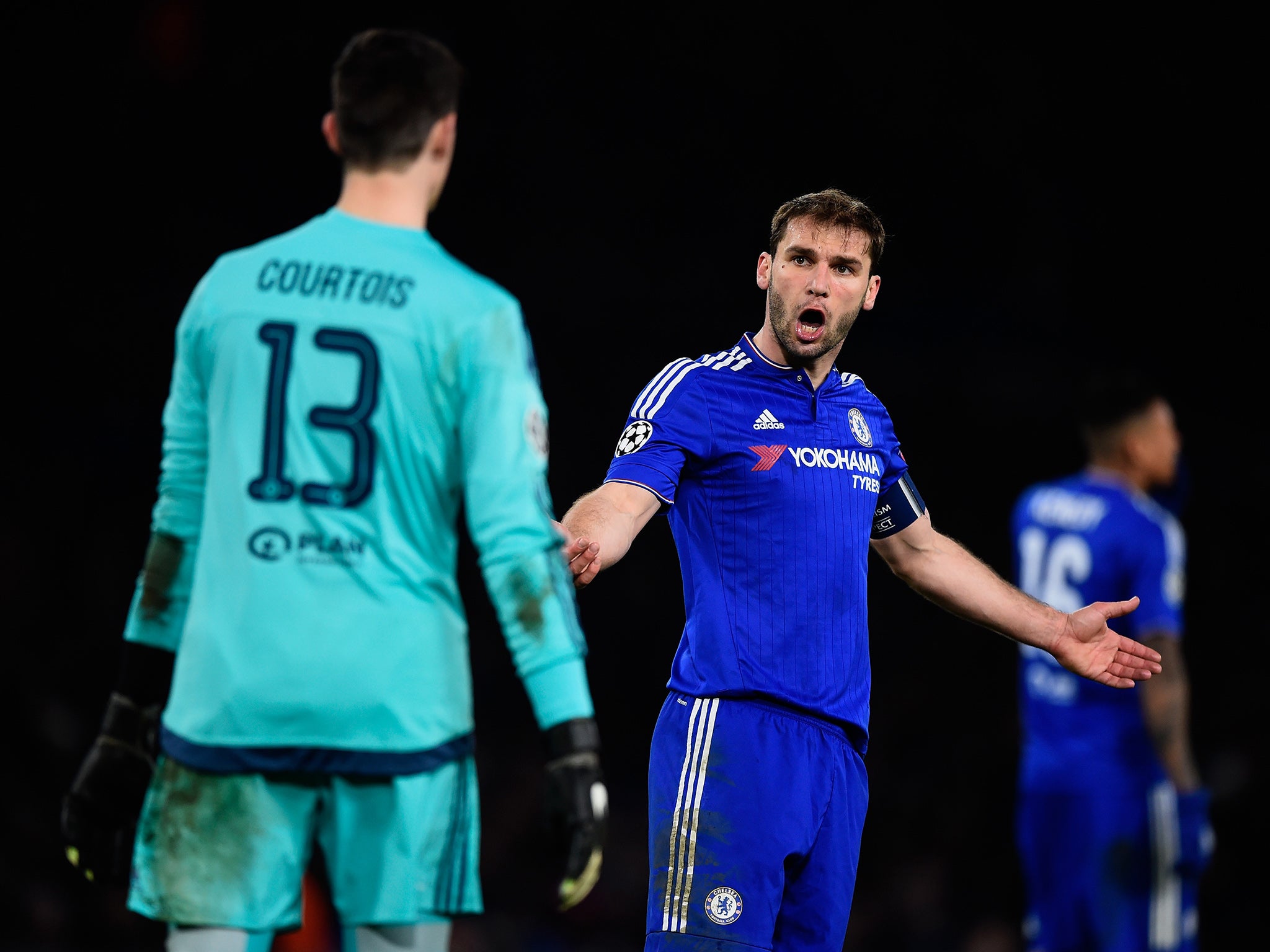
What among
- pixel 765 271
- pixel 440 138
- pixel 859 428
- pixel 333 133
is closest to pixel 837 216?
pixel 765 271

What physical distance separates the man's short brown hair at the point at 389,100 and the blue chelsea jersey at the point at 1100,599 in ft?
14.5

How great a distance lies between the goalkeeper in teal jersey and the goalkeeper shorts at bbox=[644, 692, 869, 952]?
3.60 feet

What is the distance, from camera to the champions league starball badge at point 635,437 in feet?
12.3

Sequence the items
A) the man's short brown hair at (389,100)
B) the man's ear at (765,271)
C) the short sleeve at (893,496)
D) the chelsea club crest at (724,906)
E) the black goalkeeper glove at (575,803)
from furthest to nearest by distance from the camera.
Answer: the short sleeve at (893,496) < the man's ear at (765,271) < the chelsea club crest at (724,906) < the man's short brown hair at (389,100) < the black goalkeeper glove at (575,803)

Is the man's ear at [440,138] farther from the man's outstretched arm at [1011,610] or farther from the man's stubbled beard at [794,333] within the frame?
the man's outstretched arm at [1011,610]

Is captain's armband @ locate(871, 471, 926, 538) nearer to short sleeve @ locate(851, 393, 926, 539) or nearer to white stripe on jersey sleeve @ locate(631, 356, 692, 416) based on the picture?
short sleeve @ locate(851, 393, 926, 539)

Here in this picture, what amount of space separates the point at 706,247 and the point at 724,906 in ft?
29.1

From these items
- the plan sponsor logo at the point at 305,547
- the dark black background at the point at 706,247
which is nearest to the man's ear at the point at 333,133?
the plan sponsor logo at the point at 305,547

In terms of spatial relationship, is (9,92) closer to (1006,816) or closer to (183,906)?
(1006,816)

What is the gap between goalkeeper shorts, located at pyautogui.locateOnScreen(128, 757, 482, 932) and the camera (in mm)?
2494

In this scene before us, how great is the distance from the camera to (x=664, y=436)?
3756 millimetres

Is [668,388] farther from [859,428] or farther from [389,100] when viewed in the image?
[389,100]

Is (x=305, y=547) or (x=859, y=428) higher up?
(x=859, y=428)

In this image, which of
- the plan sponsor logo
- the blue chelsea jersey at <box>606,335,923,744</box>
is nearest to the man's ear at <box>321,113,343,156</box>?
the plan sponsor logo
